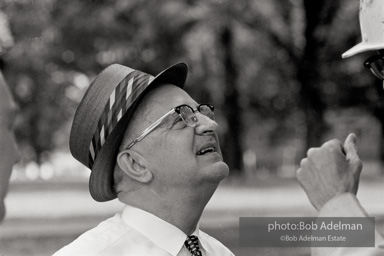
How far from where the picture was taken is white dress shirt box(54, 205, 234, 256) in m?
2.14

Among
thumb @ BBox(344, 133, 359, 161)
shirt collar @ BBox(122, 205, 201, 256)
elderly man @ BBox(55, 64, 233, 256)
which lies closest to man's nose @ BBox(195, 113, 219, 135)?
elderly man @ BBox(55, 64, 233, 256)

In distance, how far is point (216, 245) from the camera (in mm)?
2402

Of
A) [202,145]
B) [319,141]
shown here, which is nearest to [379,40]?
[202,145]

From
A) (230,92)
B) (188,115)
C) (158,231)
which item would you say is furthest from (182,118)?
(230,92)

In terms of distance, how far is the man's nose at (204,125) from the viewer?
225cm

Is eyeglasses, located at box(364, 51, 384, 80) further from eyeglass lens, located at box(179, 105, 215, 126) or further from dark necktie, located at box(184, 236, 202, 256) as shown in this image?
dark necktie, located at box(184, 236, 202, 256)

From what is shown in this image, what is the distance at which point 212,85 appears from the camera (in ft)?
18.9

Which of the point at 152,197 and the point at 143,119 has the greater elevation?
the point at 143,119

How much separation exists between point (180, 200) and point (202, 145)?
0.63 ft

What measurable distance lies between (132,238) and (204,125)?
0.43m

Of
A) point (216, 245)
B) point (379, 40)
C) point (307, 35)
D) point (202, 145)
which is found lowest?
point (216, 245)

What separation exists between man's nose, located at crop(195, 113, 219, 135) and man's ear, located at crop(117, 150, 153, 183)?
21 cm

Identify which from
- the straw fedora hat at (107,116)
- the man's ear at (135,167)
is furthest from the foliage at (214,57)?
the man's ear at (135,167)

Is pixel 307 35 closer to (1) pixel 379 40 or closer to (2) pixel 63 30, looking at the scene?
(2) pixel 63 30
